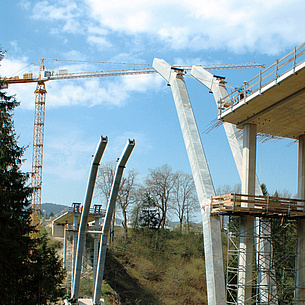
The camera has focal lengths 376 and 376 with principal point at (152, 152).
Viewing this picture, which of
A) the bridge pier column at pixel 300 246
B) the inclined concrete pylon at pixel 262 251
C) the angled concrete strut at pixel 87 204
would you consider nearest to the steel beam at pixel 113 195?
the angled concrete strut at pixel 87 204

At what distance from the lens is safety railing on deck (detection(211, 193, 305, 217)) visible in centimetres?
1734

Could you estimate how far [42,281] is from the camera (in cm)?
1844

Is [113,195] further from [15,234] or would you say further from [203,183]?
[15,234]

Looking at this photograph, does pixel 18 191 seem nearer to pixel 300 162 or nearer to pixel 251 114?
pixel 251 114

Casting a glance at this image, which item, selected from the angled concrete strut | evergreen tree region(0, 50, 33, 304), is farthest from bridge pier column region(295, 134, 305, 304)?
evergreen tree region(0, 50, 33, 304)

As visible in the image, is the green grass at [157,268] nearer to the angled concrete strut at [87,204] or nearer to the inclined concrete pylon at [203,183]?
the angled concrete strut at [87,204]

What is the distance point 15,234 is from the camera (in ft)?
55.9

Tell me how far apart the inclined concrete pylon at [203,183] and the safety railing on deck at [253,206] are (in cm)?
82

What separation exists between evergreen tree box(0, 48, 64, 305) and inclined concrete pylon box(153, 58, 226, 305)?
8078mm

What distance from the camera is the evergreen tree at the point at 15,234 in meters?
16.8

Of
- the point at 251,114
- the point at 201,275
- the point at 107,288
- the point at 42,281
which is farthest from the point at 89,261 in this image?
the point at 251,114

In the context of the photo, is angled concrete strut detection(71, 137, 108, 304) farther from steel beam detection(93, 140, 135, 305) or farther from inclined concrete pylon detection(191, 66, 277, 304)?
inclined concrete pylon detection(191, 66, 277, 304)

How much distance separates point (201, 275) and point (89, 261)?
1468 cm

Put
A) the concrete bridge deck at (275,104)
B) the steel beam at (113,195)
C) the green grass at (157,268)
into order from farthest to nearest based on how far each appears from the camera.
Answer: the green grass at (157,268) < the steel beam at (113,195) < the concrete bridge deck at (275,104)
